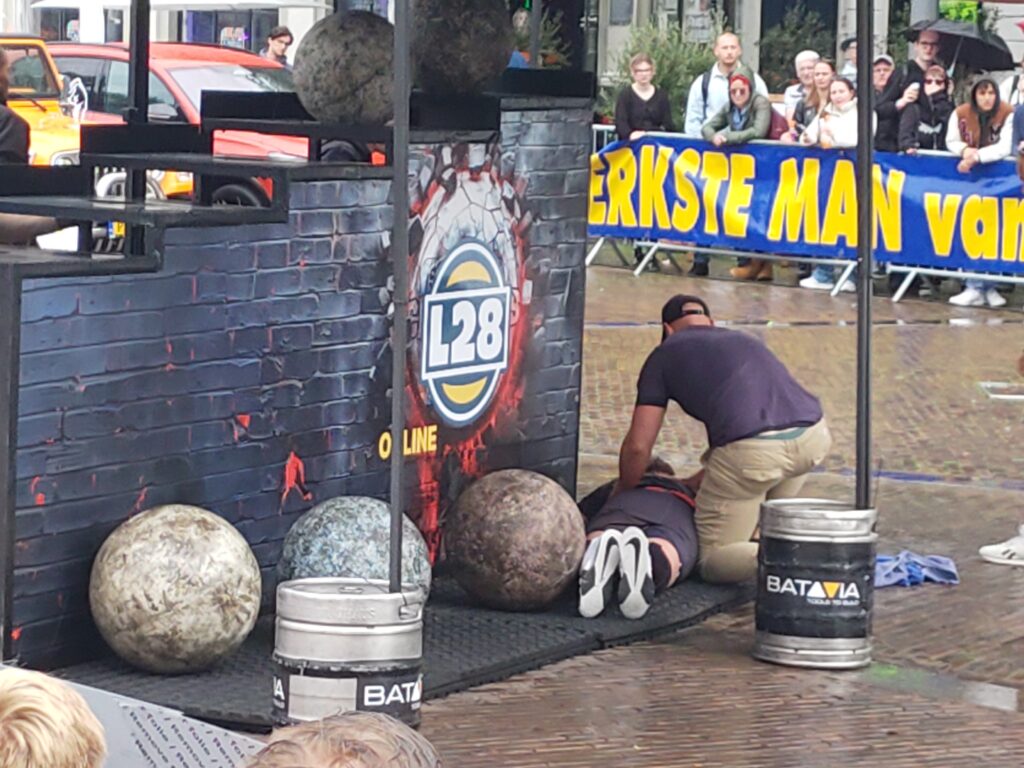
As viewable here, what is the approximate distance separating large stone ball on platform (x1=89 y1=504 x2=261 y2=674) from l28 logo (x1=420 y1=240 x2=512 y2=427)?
5.40ft

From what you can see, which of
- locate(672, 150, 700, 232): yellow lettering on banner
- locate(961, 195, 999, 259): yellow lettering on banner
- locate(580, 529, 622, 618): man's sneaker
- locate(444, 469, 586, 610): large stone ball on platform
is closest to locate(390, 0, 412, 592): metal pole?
locate(444, 469, 586, 610): large stone ball on platform

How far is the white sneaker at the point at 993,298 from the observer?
59.4 ft

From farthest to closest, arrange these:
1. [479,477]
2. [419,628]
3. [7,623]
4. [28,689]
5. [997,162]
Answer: [997,162] → [479,477] → [7,623] → [419,628] → [28,689]

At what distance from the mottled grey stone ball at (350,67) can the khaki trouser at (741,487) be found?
6.25ft

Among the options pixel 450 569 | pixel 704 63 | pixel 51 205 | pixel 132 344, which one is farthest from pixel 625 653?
pixel 704 63

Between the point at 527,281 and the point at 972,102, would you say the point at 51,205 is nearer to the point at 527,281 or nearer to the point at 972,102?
the point at 527,281

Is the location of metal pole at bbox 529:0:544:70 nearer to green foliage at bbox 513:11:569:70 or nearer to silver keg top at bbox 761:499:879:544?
silver keg top at bbox 761:499:879:544

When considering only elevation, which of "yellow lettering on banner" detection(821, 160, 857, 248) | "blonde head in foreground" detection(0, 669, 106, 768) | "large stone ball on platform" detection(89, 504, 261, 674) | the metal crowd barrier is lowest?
"large stone ball on platform" detection(89, 504, 261, 674)

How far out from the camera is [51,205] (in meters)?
7.49

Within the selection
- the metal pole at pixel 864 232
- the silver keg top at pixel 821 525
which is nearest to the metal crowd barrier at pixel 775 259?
the metal pole at pixel 864 232

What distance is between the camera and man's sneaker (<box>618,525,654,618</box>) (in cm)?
802

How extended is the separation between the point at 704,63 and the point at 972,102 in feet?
25.8

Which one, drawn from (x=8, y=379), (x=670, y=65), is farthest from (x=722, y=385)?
(x=670, y=65)

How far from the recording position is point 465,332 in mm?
8586
